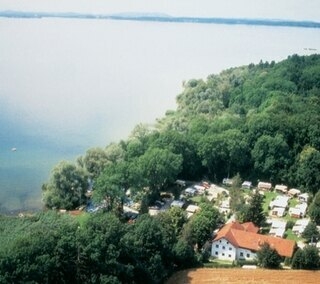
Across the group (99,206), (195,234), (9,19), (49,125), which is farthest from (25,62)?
(9,19)

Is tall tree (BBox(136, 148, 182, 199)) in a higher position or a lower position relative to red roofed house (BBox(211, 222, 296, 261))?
higher

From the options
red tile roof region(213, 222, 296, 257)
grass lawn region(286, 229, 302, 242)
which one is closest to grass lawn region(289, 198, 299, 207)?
grass lawn region(286, 229, 302, 242)

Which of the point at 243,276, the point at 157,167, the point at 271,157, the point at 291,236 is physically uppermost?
the point at 157,167

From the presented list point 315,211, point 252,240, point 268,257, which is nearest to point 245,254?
point 252,240

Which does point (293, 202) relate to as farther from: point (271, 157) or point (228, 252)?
point (228, 252)

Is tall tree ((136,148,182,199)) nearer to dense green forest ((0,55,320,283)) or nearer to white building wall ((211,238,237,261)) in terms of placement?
dense green forest ((0,55,320,283))

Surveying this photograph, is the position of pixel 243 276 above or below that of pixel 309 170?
below
